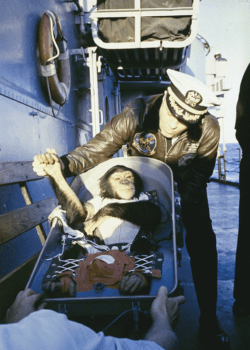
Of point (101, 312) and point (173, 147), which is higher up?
point (173, 147)

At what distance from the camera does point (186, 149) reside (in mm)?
2537

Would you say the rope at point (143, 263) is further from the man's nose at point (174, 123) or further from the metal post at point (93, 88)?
the metal post at point (93, 88)

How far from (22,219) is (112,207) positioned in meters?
0.75

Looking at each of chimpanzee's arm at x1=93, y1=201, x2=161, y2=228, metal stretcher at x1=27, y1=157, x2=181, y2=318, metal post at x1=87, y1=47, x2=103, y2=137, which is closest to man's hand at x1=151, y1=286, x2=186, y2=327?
metal stretcher at x1=27, y1=157, x2=181, y2=318

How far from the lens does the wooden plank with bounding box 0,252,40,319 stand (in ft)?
6.44

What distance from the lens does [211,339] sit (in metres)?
2.09

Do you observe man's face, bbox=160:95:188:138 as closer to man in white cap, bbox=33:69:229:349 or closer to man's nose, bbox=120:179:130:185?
man in white cap, bbox=33:69:229:349

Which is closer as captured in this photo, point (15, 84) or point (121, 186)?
point (121, 186)

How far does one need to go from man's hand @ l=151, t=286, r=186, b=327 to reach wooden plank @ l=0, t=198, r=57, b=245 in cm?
121

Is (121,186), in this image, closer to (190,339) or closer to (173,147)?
(173,147)

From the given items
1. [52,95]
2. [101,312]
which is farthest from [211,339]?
[52,95]

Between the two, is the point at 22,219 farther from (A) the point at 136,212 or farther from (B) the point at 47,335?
(B) the point at 47,335

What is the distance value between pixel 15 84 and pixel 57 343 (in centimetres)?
311

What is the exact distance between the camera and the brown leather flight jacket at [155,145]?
7.93ft
